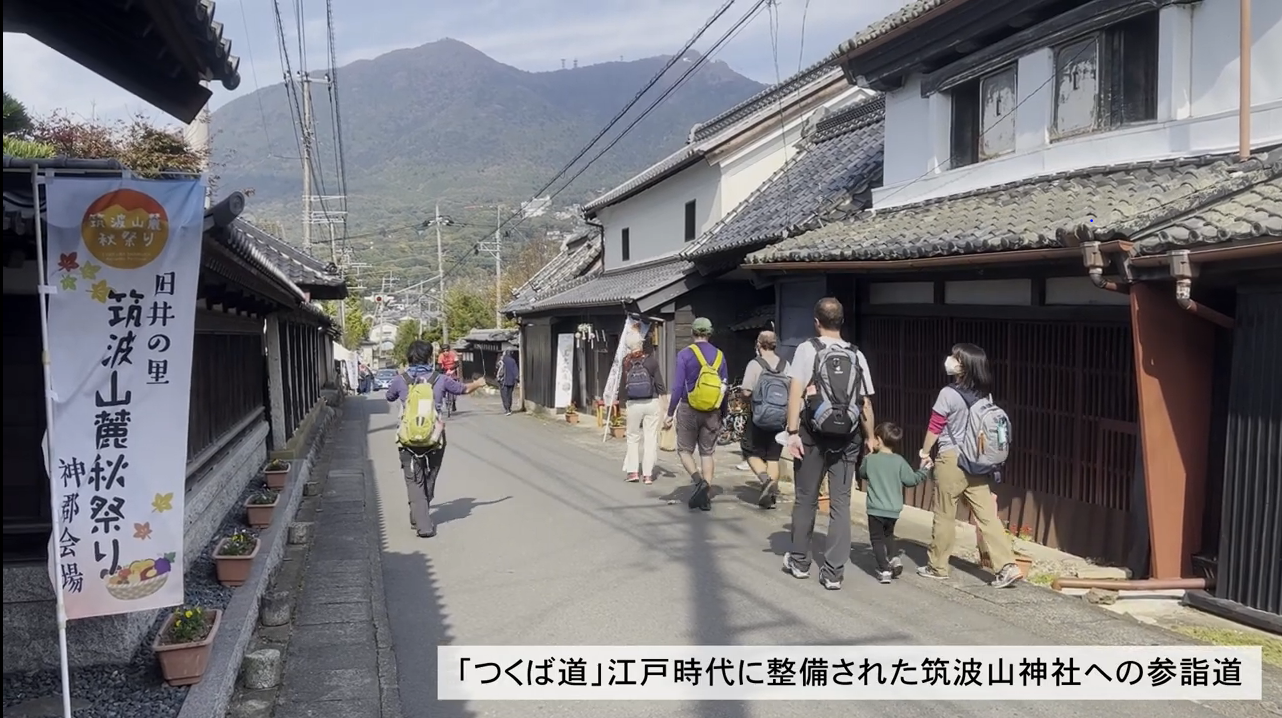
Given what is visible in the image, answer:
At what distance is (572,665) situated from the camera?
5.66 m

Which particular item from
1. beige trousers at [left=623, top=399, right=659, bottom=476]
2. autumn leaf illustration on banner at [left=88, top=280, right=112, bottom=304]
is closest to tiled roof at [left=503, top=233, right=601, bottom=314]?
beige trousers at [left=623, top=399, right=659, bottom=476]

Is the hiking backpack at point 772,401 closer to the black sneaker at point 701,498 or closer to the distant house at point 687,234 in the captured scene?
the black sneaker at point 701,498

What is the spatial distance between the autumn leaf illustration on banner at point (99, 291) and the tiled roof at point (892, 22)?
849 cm

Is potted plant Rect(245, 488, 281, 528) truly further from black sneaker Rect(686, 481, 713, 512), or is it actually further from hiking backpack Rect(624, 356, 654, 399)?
hiking backpack Rect(624, 356, 654, 399)

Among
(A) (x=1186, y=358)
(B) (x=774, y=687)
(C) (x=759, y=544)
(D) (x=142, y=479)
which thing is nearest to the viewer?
(D) (x=142, y=479)

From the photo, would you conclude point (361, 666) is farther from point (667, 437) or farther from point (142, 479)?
point (667, 437)

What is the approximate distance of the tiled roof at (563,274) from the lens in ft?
97.8

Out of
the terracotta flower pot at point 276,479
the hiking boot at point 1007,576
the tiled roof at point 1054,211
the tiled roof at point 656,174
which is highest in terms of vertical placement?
the tiled roof at point 656,174

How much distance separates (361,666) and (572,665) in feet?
4.35

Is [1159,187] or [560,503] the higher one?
[1159,187]

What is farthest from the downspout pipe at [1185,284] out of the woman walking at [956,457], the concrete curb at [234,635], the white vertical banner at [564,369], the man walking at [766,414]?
the white vertical banner at [564,369]

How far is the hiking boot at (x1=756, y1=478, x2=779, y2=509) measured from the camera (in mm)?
10484

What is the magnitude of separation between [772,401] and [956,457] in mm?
2882

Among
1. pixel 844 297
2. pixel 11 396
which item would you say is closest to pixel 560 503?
pixel 844 297
